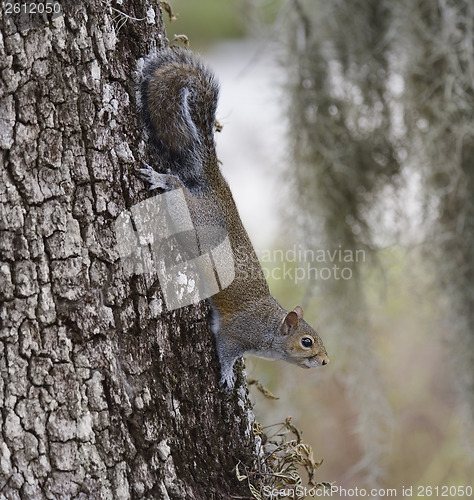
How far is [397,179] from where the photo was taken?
254 cm

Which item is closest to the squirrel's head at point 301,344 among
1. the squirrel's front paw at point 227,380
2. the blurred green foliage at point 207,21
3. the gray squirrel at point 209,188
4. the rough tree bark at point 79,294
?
the gray squirrel at point 209,188

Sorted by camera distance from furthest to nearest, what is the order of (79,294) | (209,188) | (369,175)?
(369,175), (209,188), (79,294)

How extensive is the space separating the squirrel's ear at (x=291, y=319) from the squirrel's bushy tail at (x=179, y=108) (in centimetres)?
50

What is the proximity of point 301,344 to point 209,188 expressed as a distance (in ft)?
1.92

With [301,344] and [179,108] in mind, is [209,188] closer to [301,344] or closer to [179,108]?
[179,108]

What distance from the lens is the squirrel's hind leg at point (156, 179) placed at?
4.00ft

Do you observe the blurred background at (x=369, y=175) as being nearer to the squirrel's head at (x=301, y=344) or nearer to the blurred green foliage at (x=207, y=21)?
the squirrel's head at (x=301, y=344)

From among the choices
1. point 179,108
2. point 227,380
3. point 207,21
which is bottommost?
point 227,380

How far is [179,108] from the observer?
1.40 meters

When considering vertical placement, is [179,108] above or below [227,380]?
above

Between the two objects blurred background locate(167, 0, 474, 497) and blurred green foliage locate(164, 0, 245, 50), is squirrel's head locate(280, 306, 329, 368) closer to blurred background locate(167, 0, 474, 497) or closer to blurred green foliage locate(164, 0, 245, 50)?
blurred background locate(167, 0, 474, 497)

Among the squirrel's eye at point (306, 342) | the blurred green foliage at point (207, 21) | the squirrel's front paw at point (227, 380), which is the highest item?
the blurred green foliage at point (207, 21)

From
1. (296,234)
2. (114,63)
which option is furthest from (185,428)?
(296,234)

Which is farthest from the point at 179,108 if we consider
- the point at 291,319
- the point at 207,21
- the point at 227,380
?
the point at 207,21
